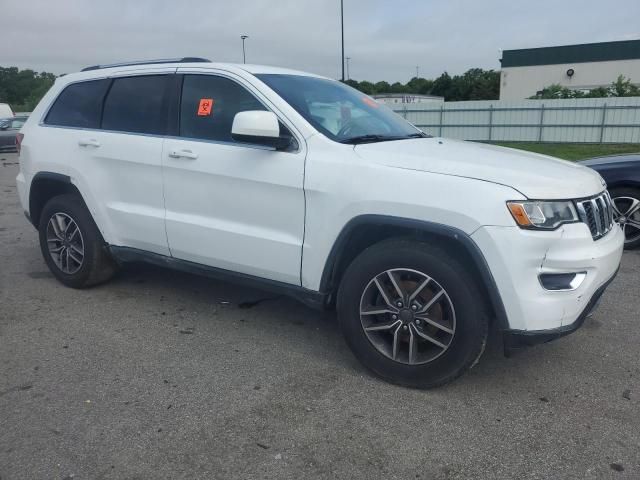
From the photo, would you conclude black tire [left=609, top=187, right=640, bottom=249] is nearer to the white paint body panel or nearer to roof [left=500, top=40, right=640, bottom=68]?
the white paint body panel

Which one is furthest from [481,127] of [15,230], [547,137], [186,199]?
[186,199]

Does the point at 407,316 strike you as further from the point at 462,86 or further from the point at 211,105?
the point at 462,86

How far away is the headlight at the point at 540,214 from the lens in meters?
2.86

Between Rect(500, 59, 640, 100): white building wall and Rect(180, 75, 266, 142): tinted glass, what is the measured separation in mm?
47883

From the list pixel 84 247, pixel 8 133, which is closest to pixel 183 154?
pixel 84 247

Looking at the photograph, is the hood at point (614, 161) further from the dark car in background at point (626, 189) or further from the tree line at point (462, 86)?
the tree line at point (462, 86)

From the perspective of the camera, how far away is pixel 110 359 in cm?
375

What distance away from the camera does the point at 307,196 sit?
137 inches

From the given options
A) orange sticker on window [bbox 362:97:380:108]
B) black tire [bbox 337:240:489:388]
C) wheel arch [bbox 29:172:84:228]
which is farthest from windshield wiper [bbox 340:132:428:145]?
wheel arch [bbox 29:172:84:228]

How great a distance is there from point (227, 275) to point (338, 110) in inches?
54.5

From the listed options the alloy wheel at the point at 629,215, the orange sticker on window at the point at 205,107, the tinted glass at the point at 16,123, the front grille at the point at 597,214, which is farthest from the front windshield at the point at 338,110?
the tinted glass at the point at 16,123

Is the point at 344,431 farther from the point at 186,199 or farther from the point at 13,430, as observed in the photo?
the point at 186,199

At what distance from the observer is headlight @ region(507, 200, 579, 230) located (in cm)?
286

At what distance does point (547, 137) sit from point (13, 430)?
25634 millimetres
